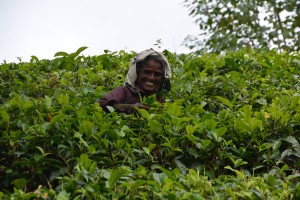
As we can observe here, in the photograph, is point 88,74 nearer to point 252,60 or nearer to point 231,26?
point 252,60

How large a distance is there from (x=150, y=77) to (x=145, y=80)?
6 cm

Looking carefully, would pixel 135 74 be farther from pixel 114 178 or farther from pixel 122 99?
pixel 114 178

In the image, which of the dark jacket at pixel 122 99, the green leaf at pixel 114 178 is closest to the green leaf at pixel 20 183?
the green leaf at pixel 114 178

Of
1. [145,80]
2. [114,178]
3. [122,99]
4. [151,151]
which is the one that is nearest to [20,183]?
[114,178]

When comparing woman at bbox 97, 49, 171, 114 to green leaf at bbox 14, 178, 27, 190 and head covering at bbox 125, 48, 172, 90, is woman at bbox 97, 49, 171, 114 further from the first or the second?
green leaf at bbox 14, 178, 27, 190

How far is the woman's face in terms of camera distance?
5836 mm

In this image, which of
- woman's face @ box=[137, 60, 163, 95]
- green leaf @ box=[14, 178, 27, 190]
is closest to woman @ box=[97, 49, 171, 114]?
woman's face @ box=[137, 60, 163, 95]

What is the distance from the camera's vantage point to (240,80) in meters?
6.23

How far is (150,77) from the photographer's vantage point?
584 centimetres

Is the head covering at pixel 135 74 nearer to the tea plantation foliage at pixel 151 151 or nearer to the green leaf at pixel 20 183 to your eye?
the tea plantation foliage at pixel 151 151

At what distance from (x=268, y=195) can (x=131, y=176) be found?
2.76 feet

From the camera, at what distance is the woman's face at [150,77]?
19.1ft

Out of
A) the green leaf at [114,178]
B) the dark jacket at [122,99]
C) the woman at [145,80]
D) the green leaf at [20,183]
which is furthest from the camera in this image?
the woman at [145,80]

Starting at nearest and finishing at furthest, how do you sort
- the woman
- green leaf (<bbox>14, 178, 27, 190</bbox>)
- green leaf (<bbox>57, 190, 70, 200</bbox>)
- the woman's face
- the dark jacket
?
1. green leaf (<bbox>57, 190, 70, 200</bbox>)
2. green leaf (<bbox>14, 178, 27, 190</bbox>)
3. the dark jacket
4. the woman
5. the woman's face
